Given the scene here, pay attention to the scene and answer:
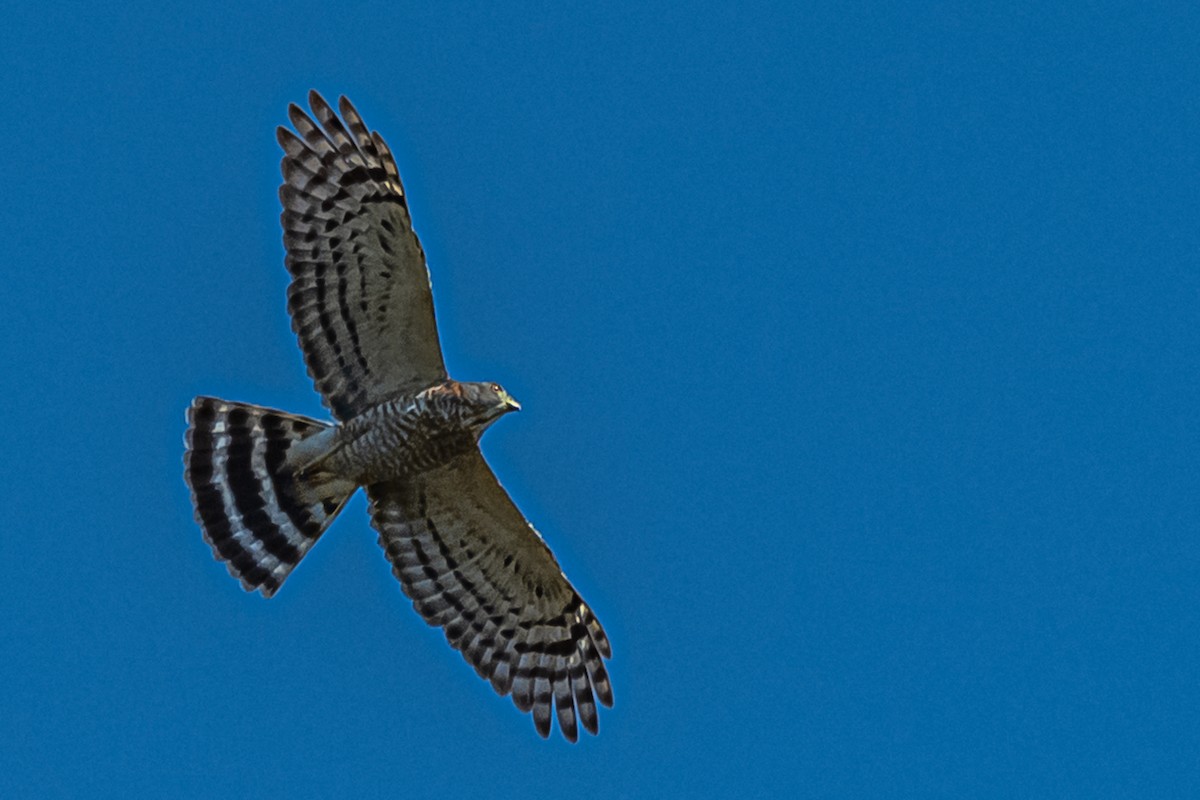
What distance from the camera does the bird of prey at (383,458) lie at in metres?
15.9

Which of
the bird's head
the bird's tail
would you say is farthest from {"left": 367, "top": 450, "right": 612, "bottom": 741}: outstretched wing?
the bird's head

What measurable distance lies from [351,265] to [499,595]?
9.54ft

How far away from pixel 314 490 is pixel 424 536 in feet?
3.05

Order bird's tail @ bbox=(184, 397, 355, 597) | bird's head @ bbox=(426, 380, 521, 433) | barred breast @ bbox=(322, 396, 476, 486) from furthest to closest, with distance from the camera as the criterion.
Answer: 1. bird's tail @ bbox=(184, 397, 355, 597)
2. barred breast @ bbox=(322, 396, 476, 486)
3. bird's head @ bbox=(426, 380, 521, 433)

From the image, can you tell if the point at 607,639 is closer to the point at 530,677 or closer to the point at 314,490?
the point at 530,677

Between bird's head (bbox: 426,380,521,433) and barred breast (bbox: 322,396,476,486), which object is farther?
barred breast (bbox: 322,396,476,486)

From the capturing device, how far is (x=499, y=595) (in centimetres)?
1695

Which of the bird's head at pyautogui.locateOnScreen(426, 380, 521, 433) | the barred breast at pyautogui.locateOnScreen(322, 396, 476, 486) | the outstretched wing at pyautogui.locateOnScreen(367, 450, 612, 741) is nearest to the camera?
the bird's head at pyautogui.locateOnScreen(426, 380, 521, 433)

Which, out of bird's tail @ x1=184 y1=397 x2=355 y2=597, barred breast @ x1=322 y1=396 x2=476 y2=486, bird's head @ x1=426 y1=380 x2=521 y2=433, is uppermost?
bird's head @ x1=426 y1=380 x2=521 y2=433

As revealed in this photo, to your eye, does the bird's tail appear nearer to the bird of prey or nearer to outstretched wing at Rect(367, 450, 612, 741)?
the bird of prey

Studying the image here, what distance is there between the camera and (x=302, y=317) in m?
16.0

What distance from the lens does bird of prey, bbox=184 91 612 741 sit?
1588 centimetres

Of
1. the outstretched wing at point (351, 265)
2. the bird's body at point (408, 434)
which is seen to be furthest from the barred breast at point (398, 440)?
the outstretched wing at point (351, 265)

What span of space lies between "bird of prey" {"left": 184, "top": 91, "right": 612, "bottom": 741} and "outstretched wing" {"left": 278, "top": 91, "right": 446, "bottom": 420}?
0.01 meters
